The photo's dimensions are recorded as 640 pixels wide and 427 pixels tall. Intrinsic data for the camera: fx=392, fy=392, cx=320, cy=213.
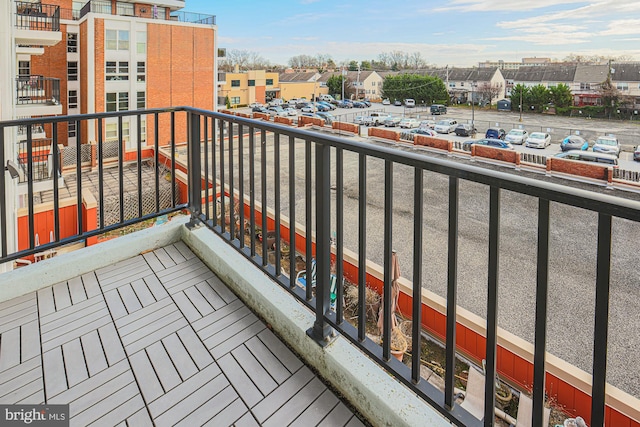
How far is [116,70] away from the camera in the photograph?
15.9 m

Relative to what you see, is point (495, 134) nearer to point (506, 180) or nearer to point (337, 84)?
point (337, 84)

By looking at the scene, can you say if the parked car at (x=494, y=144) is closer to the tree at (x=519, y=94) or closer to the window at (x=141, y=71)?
the window at (x=141, y=71)

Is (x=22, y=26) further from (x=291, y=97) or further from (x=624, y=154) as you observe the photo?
(x=291, y=97)

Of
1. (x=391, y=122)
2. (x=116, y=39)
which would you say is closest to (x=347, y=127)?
(x=391, y=122)

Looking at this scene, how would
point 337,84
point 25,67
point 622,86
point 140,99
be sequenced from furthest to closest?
point 337,84
point 622,86
point 140,99
point 25,67

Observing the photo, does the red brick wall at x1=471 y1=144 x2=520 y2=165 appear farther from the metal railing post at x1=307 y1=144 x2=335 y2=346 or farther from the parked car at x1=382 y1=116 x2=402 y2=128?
the metal railing post at x1=307 y1=144 x2=335 y2=346

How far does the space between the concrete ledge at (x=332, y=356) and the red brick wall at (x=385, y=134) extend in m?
17.7

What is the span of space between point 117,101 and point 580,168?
58.7ft

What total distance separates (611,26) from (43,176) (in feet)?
158

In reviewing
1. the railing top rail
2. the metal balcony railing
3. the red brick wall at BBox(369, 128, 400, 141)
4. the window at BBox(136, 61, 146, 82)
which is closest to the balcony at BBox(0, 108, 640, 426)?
the railing top rail

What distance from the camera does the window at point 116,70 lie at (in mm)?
15617

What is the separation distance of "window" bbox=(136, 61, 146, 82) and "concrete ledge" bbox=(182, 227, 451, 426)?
17349 mm

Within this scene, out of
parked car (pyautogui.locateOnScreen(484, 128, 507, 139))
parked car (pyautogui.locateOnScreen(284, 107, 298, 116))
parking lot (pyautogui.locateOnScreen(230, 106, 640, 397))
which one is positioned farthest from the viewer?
parked car (pyautogui.locateOnScreen(284, 107, 298, 116))

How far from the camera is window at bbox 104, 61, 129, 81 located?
15.6 meters
